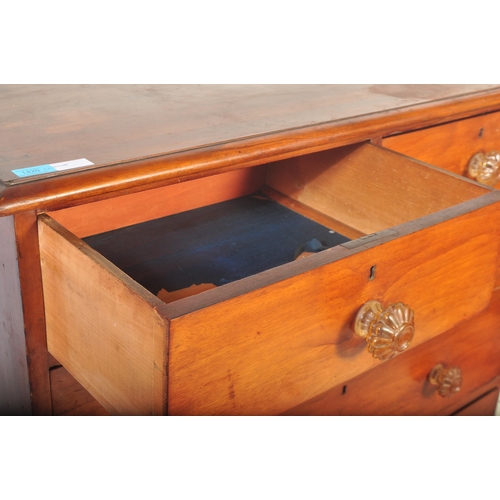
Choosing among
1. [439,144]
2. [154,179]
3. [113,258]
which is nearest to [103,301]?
[154,179]


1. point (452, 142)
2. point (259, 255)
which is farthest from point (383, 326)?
point (452, 142)

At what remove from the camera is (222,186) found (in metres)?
1.23

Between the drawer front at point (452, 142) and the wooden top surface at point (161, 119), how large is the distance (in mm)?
28

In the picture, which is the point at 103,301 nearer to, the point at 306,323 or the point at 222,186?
the point at 306,323

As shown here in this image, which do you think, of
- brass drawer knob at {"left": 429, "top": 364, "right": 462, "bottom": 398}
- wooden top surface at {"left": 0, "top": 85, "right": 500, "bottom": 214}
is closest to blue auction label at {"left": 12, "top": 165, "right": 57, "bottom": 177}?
wooden top surface at {"left": 0, "top": 85, "right": 500, "bottom": 214}

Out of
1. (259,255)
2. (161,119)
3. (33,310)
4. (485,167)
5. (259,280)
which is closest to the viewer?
(259,280)

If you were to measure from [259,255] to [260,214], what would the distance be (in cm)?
14

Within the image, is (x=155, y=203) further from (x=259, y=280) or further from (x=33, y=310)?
(x=259, y=280)

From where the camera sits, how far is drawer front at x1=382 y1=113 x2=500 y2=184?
1145 mm

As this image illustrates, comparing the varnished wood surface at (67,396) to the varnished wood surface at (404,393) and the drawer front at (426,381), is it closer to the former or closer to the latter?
the varnished wood surface at (404,393)

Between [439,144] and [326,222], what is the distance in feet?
0.75

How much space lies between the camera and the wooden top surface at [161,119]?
0.78 metres

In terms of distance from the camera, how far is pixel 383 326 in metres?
0.83

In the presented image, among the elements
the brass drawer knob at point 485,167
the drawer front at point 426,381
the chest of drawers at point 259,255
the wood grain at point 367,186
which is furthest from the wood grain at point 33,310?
the brass drawer knob at point 485,167
